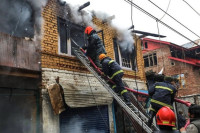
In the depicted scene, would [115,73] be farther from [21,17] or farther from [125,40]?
[125,40]

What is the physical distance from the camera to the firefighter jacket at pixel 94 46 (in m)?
6.48

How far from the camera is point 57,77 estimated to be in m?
6.00

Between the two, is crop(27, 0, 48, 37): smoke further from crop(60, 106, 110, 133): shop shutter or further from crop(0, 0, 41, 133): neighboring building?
crop(60, 106, 110, 133): shop shutter

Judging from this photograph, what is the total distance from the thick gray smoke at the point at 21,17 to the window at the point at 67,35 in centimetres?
99

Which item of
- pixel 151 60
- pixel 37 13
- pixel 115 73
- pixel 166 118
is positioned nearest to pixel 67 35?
pixel 37 13

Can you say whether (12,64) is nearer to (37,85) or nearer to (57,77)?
(37,85)

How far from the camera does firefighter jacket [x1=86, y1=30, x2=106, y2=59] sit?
6.48m

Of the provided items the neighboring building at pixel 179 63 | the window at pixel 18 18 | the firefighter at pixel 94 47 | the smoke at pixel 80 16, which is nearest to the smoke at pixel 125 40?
the smoke at pixel 80 16

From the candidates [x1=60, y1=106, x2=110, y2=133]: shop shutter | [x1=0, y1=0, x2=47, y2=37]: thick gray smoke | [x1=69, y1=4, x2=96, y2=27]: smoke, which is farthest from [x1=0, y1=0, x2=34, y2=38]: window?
[x1=60, y1=106, x2=110, y2=133]: shop shutter

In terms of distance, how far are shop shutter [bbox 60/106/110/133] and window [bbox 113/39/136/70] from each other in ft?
9.23

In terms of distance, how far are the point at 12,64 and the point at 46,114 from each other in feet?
5.72

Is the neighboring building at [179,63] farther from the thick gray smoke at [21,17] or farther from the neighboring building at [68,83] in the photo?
the thick gray smoke at [21,17]

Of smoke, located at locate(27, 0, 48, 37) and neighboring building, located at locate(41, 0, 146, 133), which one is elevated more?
smoke, located at locate(27, 0, 48, 37)

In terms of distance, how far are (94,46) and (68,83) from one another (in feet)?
5.27
